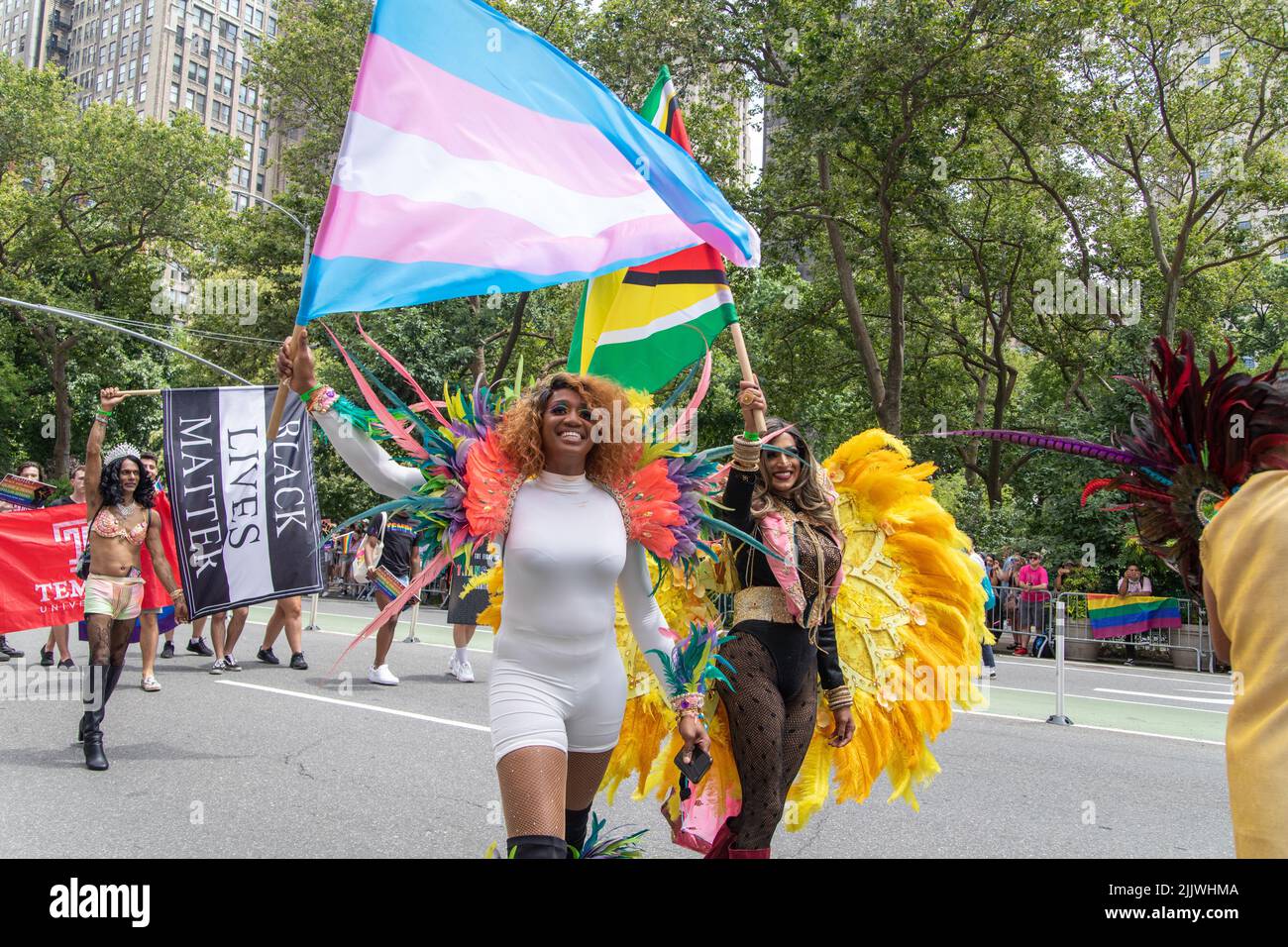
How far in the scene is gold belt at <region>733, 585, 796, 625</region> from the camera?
13.0 feet

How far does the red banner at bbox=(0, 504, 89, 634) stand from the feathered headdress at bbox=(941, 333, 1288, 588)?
9547 mm

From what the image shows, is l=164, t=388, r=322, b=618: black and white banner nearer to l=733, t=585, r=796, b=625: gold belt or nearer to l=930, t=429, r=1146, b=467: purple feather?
l=733, t=585, r=796, b=625: gold belt

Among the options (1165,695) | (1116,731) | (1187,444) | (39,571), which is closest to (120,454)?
(39,571)

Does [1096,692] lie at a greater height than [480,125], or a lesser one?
lesser

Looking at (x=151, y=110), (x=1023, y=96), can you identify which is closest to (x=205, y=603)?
(x=1023, y=96)

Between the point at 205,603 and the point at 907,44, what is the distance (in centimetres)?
1279

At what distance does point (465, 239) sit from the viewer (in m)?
3.77

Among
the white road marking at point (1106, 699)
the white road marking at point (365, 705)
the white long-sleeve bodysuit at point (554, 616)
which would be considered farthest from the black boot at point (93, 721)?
the white road marking at point (1106, 699)

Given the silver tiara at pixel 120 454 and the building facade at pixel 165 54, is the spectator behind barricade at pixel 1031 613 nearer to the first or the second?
the silver tiara at pixel 120 454

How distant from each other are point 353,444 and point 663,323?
1.95 meters

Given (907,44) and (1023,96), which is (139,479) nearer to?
(907,44)

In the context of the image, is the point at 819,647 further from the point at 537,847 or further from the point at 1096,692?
the point at 1096,692

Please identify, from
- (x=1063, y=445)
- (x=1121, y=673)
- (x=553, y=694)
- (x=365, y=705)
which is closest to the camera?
(x=1063, y=445)
